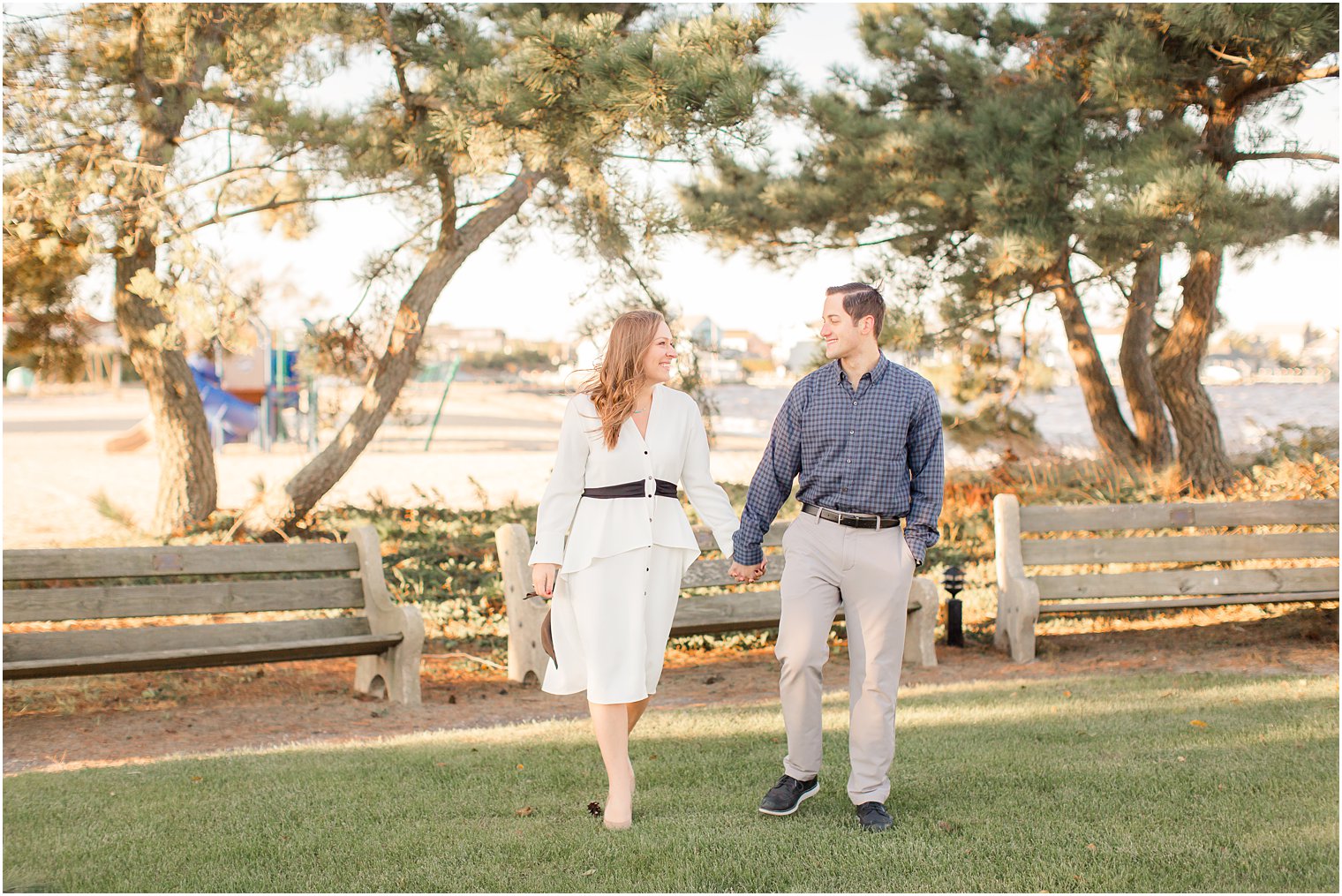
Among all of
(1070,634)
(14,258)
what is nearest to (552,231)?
(14,258)

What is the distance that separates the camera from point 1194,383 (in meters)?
11.3

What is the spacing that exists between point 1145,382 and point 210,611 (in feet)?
30.8

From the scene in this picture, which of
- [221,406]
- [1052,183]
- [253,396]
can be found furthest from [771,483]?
[253,396]

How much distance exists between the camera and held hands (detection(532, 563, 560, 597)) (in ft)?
12.2

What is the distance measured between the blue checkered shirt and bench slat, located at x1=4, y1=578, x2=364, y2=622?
3131 millimetres

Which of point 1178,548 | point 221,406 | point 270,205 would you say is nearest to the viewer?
point 1178,548

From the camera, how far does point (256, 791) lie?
165 inches

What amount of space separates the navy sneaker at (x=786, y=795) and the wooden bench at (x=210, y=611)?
9.23 ft

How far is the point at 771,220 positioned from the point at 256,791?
28.1ft

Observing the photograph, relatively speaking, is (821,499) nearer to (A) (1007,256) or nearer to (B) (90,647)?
(B) (90,647)

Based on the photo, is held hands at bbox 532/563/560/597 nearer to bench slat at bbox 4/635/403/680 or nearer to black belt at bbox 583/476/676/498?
black belt at bbox 583/476/676/498

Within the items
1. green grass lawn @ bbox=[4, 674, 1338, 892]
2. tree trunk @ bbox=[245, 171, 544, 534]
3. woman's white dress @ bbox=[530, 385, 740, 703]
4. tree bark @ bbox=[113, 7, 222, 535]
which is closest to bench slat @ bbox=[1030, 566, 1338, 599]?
green grass lawn @ bbox=[4, 674, 1338, 892]

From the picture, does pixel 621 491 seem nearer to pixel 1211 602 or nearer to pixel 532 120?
pixel 532 120

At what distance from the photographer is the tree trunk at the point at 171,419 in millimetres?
10250
